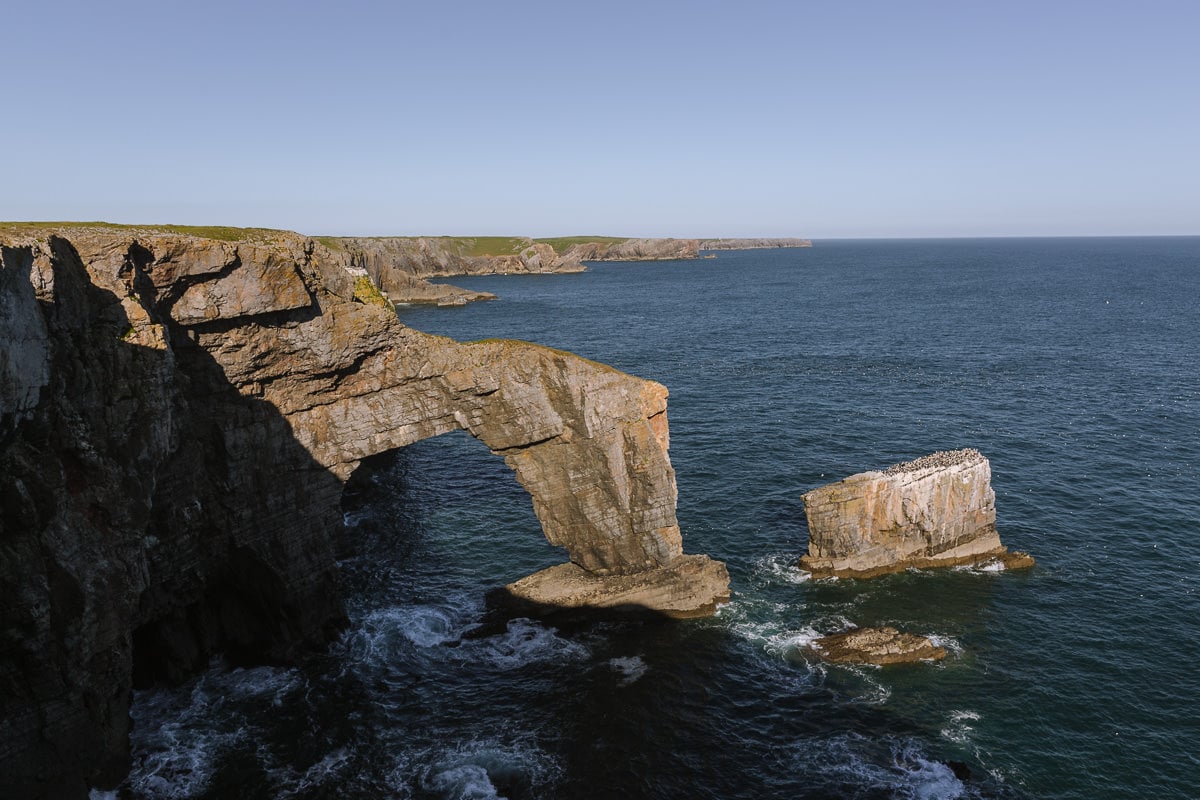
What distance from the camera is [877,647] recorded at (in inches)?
1261

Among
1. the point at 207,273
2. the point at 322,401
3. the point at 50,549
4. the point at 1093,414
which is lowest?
the point at 1093,414

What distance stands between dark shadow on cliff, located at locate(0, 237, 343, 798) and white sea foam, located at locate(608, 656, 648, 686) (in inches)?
537

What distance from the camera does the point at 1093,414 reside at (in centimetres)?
6341

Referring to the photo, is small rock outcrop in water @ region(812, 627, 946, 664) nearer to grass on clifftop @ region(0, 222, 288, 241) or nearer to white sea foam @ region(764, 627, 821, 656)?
white sea foam @ region(764, 627, 821, 656)

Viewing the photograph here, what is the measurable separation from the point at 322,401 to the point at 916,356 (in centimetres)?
7716

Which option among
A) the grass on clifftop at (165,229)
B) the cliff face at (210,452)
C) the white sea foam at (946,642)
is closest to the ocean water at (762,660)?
the white sea foam at (946,642)

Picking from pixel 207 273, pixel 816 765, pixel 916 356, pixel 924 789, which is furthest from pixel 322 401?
pixel 916 356

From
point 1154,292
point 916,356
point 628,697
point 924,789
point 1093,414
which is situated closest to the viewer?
point 924,789

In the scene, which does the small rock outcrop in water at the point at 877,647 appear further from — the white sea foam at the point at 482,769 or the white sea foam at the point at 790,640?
the white sea foam at the point at 482,769

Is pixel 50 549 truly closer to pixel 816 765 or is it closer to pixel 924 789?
pixel 816 765

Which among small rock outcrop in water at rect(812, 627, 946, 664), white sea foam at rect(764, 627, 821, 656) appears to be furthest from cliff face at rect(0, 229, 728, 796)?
small rock outcrop in water at rect(812, 627, 946, 664)

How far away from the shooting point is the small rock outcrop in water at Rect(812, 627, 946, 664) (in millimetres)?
31484

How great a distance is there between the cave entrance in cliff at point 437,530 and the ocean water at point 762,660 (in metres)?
0.22

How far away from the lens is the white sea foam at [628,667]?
30578 millimetres
